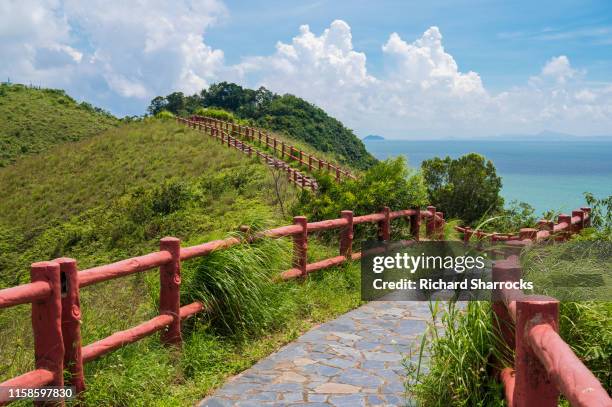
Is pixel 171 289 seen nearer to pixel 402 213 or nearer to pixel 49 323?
pixel 49 323

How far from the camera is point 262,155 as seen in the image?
106 feet

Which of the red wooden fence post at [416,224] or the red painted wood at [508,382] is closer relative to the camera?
the red painted wood at [508,382]

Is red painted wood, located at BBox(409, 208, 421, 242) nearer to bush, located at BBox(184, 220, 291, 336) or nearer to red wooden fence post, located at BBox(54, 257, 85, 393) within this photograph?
bush, located at BBox(184, 220, 291, 336)

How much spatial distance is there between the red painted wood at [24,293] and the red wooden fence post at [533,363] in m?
3.27

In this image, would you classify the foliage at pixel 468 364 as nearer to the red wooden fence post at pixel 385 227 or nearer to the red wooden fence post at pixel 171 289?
the red wooden fence post at pixel 171 289

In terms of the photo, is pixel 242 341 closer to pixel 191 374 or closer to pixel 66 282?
pixel 191 374

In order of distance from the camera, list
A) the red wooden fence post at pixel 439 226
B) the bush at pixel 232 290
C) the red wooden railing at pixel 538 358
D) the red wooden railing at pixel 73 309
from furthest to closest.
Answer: the red wooden fence post at pixel 439 226, the bush at pixel 232 290, the red wooden railing at pixel 73 309, the red wooden railing at pixel 538 358

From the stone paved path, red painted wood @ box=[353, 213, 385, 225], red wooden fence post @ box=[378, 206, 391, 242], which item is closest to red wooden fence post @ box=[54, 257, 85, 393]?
the stone paved path

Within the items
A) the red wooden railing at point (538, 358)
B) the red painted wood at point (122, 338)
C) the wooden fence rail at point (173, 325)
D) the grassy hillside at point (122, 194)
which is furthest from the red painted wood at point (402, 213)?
the red wooden railing at point (538, 358)

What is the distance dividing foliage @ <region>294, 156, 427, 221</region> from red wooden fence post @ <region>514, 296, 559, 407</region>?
8.74 meters

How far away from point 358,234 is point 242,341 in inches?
207

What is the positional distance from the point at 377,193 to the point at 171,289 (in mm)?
6506

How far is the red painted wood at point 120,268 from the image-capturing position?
5016 millimetres

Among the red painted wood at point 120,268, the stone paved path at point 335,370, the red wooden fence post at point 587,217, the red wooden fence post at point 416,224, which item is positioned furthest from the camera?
the red wooden fence post at point 587,217
